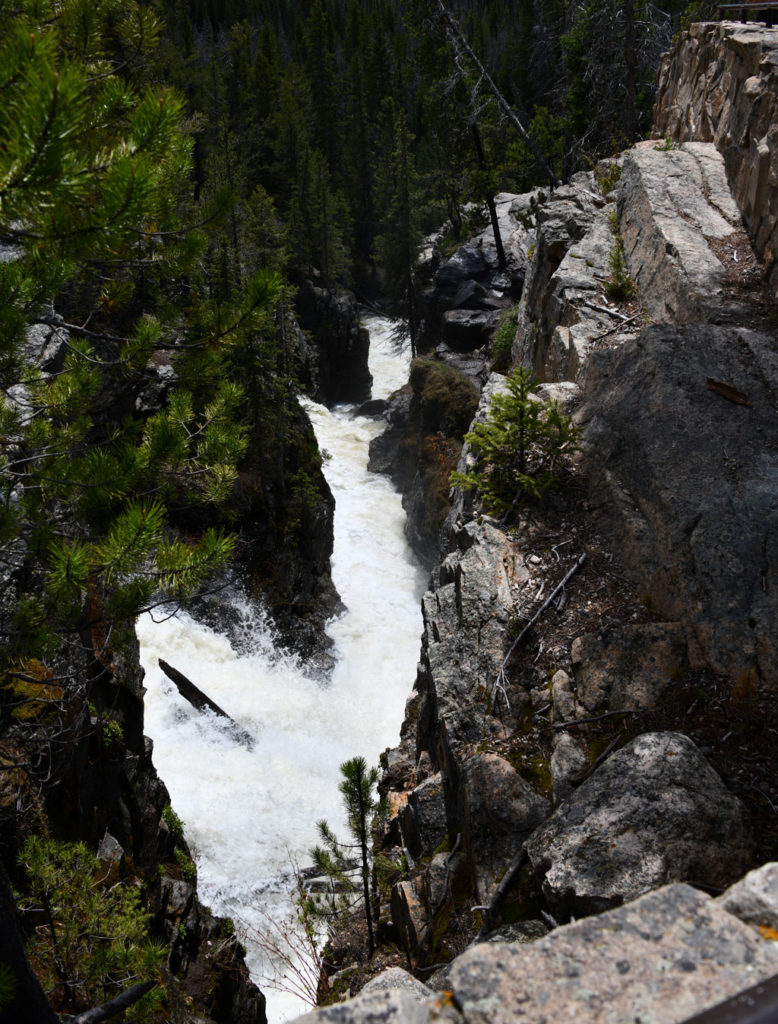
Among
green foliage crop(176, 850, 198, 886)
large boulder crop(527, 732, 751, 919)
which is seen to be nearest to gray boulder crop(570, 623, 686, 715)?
large boulder crop(527, 732, 751, 919)

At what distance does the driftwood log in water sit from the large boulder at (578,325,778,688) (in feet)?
36.0

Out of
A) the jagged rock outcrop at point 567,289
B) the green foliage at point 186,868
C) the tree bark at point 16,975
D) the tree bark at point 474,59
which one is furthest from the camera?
the tree bark at point 474,59

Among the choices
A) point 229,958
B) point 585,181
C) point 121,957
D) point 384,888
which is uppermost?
point 585,181

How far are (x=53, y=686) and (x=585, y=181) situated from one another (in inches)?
646

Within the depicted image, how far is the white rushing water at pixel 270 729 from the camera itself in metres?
12.0

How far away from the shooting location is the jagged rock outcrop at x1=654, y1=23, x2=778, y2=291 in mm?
8852

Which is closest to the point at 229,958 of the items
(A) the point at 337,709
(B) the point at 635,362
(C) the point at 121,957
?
(C) the point at 121,957

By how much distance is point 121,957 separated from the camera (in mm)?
5117

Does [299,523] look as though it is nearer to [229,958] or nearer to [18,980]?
[229,958]

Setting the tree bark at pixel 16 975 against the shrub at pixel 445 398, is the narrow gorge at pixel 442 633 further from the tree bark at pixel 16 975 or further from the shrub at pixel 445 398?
the shrub at pixel 445 398

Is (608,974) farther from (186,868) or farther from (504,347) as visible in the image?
(504,347)

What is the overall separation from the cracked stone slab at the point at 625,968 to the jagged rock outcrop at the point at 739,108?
8.34 meters

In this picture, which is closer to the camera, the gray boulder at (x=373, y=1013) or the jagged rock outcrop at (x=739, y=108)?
the gray boulder at (x=373, y=1013)

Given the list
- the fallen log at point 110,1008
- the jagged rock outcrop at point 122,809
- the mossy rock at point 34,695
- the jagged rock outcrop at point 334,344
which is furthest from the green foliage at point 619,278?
the jagged rock outcrop at point 334,344
